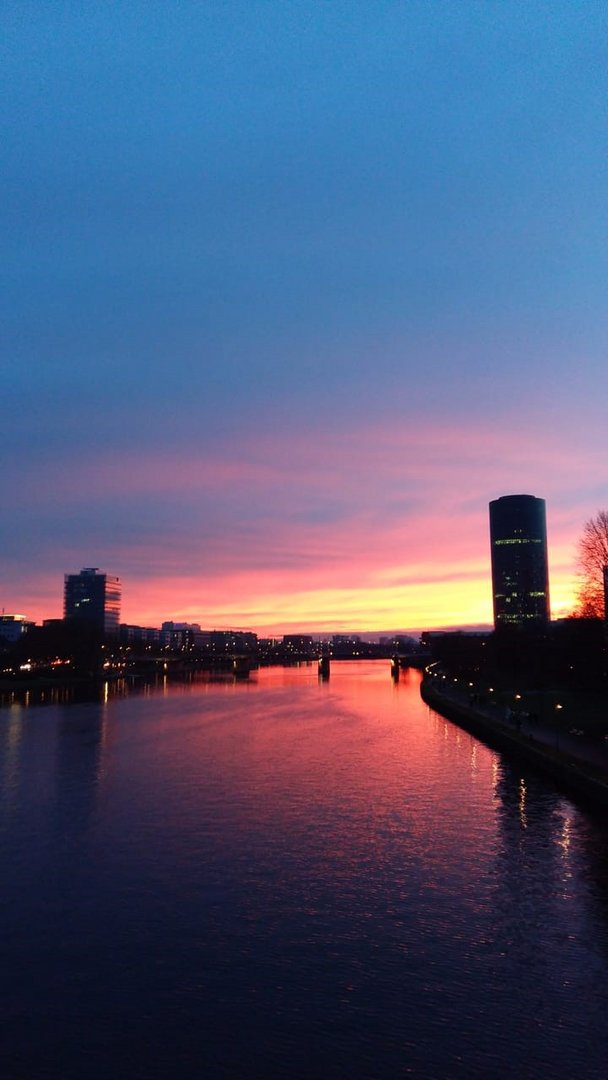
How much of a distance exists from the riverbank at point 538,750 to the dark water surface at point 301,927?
93 cm

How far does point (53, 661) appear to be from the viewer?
137m

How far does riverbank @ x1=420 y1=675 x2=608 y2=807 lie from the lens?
2727cm

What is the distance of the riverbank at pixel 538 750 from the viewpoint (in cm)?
2727

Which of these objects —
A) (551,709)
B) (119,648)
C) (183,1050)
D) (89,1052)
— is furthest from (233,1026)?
(119,648)

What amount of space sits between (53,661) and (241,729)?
298 ft

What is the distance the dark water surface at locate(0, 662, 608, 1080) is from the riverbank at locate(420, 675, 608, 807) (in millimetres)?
928

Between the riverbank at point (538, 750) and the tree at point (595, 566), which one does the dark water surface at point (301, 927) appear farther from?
the tree at point (595, 566)

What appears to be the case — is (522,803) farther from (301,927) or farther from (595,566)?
(595,566)

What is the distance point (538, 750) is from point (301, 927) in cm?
2125

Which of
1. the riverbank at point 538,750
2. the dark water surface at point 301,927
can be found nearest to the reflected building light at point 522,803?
the dark water surface at point 301,927

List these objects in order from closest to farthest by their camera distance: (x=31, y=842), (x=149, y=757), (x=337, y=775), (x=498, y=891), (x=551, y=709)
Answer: (x=498, y=891) < (x=31, y=842) < (x=337, y=775) < (x=149, y=757) < (x=551, y=709)

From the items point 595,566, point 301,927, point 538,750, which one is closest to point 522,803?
point 538,750

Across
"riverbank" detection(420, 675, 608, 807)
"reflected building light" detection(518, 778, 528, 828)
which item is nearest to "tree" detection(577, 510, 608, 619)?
"riverbank" detection(420, 675, 608, 807)

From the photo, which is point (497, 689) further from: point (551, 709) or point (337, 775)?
point (337, 775)
